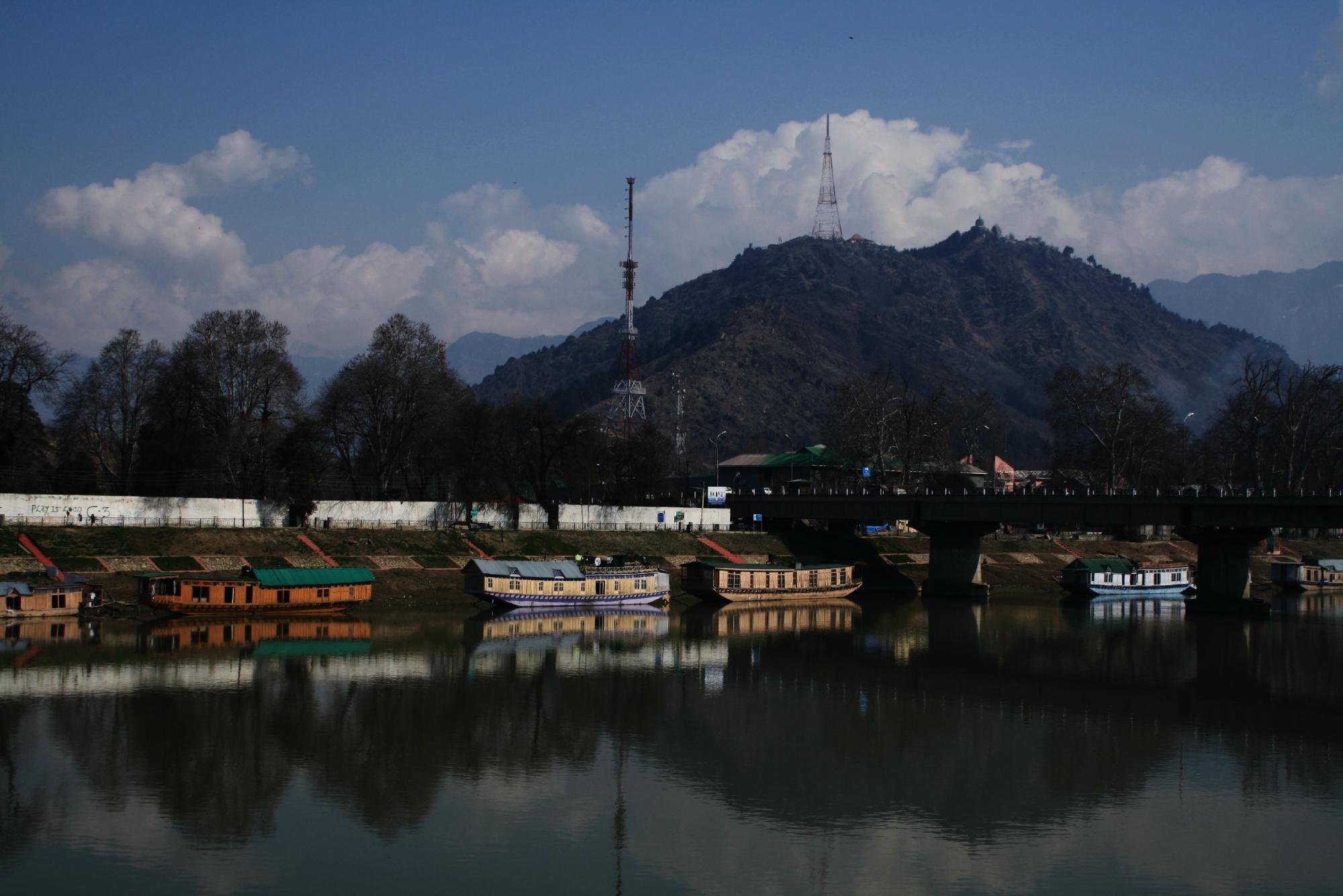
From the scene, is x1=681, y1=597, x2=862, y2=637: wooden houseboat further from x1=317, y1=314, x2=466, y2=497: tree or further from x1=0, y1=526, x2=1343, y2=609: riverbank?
x1=317, y1=314, x2=466, y2=497: tree

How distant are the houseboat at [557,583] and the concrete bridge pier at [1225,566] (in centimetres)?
4528

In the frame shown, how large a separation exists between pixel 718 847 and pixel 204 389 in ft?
300

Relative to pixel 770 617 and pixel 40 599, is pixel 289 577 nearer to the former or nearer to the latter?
pixel 40 599

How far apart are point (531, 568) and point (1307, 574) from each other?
82735 mm

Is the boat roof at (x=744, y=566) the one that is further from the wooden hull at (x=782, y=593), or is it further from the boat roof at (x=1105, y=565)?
the boat roof at (x=1105, y=565)

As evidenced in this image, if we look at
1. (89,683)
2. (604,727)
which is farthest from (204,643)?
(604,727)

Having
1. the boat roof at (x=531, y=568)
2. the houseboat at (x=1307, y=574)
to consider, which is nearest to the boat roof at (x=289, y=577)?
the boat roof at (x=531, y=568)

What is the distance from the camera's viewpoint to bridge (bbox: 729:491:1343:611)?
100 m

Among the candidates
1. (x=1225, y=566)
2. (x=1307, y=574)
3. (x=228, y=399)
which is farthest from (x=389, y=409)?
(x=1307, y=574)

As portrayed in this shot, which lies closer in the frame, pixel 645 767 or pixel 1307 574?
pixel 645 767

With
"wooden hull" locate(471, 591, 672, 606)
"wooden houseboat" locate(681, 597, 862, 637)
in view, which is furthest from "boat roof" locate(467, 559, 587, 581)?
"wooden houseboat" locate(681, 597, 862, 637)

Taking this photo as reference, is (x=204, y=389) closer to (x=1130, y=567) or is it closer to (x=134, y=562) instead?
(x=134, y=562)

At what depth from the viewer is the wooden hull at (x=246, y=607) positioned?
260 feet

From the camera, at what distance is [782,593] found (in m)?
107
